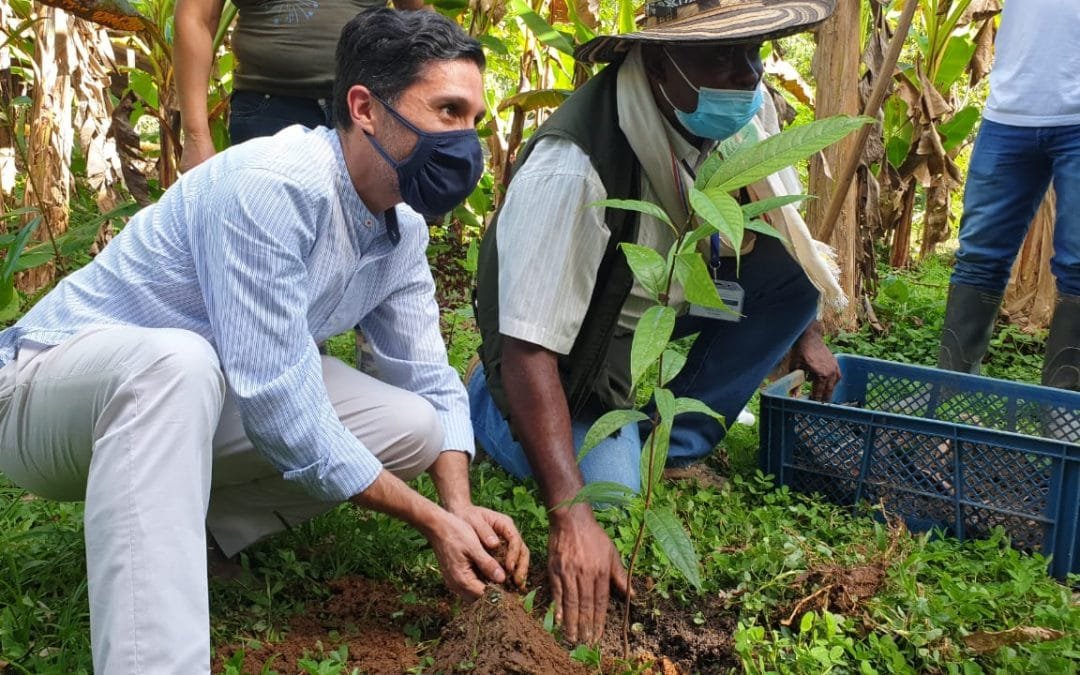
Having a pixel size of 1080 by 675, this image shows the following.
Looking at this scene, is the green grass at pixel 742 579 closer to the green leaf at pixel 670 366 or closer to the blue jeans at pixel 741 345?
the blue jeans at pixel 741 345

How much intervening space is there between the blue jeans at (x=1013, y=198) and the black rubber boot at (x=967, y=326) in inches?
1.6

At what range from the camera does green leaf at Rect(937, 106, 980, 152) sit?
20.0 feet

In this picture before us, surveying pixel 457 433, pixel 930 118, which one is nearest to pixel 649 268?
pixel 457 433

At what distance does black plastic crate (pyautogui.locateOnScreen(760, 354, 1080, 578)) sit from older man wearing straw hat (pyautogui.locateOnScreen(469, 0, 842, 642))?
486 mm

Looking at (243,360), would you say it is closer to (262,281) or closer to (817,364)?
(262,281)

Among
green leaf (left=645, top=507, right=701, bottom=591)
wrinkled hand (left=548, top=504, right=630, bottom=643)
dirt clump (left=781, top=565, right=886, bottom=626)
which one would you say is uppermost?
green leaf (left=645, top=507, right=701, bottom=591)

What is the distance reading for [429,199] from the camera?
2131mm

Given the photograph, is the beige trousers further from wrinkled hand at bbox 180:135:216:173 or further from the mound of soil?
wrinkled hand at bbox 180:135:216:173

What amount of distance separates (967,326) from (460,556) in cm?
248

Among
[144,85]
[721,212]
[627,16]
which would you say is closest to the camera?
[721,212]

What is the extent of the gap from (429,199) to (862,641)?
4.35ft

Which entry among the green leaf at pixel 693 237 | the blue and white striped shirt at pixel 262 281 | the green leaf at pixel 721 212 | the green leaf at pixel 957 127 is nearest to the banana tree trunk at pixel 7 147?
the blue and white striped shirt at pixel 262 281

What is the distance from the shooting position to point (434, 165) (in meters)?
2.08

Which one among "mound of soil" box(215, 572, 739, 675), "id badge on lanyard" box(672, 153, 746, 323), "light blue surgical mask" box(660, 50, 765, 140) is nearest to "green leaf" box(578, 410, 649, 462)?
"mound of soil" box(215, 572, 739, 675)
